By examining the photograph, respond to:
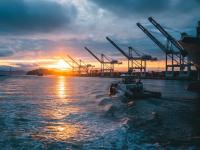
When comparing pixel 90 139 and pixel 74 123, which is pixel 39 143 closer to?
pixel 90 139

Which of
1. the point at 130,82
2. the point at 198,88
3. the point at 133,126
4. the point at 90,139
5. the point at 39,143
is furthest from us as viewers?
the point at 198,88

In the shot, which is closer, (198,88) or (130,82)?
(130,82)

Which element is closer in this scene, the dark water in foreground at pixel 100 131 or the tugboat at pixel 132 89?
the dark water in foreground at pixel 100 131

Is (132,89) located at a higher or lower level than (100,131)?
higher

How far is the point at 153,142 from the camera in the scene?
76.3 feet

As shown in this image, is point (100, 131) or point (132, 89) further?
point (132, 89)

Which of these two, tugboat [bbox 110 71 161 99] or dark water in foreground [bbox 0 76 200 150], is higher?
tugboat [bbox 110 71 161 99]

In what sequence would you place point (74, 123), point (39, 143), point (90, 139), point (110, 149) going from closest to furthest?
point (110, 149) < point (39, 143) < point (90, 139) < point (74, 123)

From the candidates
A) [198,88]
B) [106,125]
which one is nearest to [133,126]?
[106,125]

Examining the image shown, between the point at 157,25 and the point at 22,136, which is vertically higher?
the point at 157,25

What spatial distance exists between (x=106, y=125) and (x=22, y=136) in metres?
8.51

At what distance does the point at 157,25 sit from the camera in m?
184

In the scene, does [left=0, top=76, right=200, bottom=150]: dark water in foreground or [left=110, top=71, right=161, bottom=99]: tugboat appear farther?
[left=110, top=71, right=161, bottom=99]: tugboat

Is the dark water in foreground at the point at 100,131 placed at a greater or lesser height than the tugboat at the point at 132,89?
lesser
